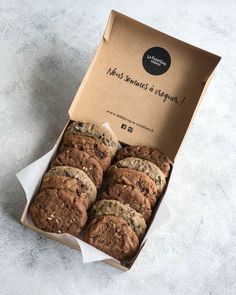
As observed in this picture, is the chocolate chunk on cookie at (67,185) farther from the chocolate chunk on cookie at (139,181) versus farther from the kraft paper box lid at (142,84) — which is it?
the kraft paper box lid at (142,84)

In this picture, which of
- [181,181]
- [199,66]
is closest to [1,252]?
[181,181]

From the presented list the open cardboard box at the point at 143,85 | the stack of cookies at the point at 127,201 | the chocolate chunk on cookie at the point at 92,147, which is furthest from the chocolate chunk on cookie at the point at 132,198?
the open cardboard box at the point at 143,85

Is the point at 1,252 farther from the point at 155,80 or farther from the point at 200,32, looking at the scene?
the point at 200,32

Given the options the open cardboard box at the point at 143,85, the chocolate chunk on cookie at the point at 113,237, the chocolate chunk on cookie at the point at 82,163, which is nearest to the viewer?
the chocolate chunk on cookie at the point at 113,237

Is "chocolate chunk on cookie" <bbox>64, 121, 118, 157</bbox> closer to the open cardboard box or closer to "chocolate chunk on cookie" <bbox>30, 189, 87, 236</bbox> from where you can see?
the open cardboard box

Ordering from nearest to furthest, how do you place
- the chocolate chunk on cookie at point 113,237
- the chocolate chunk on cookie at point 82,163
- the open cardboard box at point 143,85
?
the chocolate chunk on cookie at point 113,237
the chocolate chunk on cookie at point 82,163
the open cardboard box at point 143,85

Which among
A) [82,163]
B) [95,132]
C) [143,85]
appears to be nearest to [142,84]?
[143,85]

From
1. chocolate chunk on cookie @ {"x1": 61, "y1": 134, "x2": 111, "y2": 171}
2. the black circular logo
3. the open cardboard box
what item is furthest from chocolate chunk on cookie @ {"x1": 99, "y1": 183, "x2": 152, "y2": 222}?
the black circular logo
